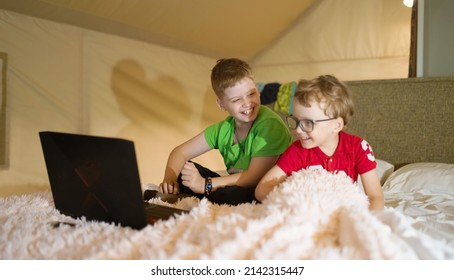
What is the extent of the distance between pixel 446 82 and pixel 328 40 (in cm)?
97

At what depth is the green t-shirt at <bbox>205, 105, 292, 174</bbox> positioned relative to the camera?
1.31 meters

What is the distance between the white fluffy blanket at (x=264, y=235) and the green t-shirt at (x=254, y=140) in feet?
1.55

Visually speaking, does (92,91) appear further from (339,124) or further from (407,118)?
(407,118)

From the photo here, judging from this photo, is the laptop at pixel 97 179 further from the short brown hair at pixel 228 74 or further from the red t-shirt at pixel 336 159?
the short brown hair at pixel 228 74

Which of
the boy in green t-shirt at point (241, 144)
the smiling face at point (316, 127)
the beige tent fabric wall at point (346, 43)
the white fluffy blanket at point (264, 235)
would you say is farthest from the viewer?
the beige tent fabric wall at point (346, 43)

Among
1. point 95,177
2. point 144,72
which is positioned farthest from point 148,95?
point 95,177

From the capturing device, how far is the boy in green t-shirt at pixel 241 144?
127 centimetres

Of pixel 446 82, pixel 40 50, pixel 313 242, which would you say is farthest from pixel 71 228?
pixel 446 82

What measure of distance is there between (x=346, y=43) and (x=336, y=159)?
5.79 feet

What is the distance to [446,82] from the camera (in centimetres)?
195

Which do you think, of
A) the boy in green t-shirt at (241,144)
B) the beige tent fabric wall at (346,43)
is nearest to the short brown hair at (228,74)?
the boy in green t-shirt at (241,144)

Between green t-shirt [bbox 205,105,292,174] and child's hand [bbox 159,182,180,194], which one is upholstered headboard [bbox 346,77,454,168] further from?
child's hand [bbox 159,182,180,194]

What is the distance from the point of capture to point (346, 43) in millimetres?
2623

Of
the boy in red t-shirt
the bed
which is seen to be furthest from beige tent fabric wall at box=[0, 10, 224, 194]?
the boy in red t-shirt
